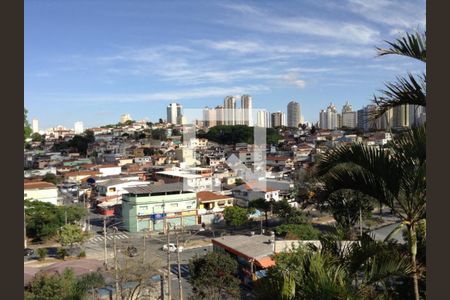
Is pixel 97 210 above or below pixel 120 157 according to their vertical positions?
below

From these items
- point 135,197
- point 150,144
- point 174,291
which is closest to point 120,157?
point 150,144

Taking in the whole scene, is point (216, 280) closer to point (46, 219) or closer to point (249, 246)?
point (249, 246)

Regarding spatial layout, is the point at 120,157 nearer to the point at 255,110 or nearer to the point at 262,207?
the point at 255,110

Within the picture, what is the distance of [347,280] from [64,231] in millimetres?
12537

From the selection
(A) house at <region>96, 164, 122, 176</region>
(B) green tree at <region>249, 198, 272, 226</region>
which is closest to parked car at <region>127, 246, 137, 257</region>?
(B) green tree at <region>249, 198, 272, 226</region>

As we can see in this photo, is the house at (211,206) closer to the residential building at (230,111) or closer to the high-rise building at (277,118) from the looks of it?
the residential building at (230,111)

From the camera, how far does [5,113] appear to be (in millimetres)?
687

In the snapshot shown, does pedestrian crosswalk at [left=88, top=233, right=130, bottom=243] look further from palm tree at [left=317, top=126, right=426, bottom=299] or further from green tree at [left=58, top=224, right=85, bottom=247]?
palm tree at [left=317, top=126, right=426, bottom=299]

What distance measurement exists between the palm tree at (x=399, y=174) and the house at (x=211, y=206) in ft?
51.6

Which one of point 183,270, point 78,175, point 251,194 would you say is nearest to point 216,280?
point 183,270

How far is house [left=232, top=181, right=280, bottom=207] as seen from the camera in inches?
717

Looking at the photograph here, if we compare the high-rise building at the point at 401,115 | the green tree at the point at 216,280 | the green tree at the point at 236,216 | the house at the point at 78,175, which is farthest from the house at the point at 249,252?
the house at the point at 78,175

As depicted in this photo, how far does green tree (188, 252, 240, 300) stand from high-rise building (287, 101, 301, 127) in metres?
51.8

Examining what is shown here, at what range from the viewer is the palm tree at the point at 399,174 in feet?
4.81
